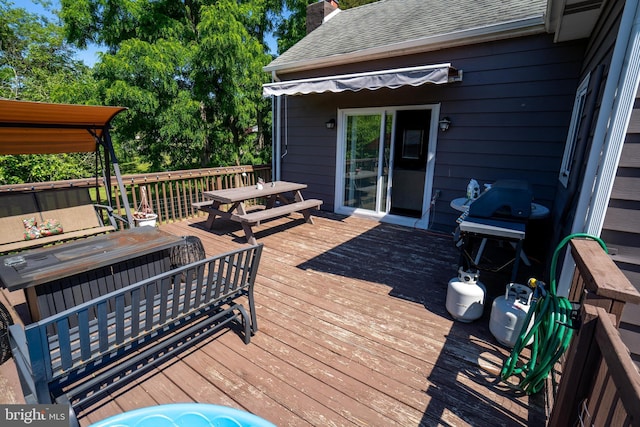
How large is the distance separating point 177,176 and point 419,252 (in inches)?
159

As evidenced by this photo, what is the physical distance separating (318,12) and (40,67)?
13.2 m

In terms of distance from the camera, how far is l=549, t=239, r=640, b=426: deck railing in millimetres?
1003

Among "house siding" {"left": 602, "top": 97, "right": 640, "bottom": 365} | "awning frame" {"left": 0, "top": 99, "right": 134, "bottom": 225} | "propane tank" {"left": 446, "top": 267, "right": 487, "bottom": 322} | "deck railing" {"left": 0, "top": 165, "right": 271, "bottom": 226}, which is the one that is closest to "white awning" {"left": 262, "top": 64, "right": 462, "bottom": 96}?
"deck railing" {"left": 0, "top": 165, "right": 271, "bottom": 226}

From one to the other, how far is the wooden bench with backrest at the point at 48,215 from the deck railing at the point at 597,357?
15.0 ft

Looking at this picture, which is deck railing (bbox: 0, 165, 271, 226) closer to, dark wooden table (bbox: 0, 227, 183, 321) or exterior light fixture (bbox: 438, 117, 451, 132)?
dark wooden table (bbox: 0, 227, 183, 321)

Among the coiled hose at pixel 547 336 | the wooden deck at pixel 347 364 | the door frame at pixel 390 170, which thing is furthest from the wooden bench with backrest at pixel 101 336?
the door frame at pixel 390 170

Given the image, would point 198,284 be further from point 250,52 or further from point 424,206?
point 250,52

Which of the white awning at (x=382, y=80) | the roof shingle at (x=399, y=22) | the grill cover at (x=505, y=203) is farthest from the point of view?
the roof shingle at (x=399, y=22)

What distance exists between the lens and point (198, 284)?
1.98m

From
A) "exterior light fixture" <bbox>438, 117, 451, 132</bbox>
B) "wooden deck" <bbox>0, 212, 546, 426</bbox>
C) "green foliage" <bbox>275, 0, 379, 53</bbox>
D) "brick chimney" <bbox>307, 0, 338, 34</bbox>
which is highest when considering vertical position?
"green foliage" <bbox>275, 0, 379, 53</bbox>

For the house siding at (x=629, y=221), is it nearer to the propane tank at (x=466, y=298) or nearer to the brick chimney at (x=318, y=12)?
the propane tank at (x=466, y=298)

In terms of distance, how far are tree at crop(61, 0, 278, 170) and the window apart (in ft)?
22.0

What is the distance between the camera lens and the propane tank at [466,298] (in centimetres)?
250

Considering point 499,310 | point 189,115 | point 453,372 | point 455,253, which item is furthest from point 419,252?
point 189,115
